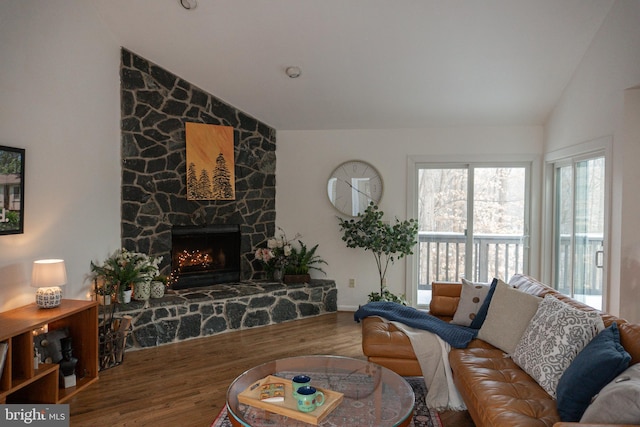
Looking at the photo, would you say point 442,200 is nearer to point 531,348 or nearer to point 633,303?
point 633,303

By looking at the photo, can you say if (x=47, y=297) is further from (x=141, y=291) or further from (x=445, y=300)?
(x=445, y=300)

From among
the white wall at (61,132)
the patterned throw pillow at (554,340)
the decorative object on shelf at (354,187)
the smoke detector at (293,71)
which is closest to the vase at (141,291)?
the white wall at (61,132)

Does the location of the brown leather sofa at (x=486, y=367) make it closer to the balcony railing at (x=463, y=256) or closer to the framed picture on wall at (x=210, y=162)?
the balcony railing at (x=463, y=256)

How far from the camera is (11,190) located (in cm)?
318

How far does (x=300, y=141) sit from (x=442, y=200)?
1.89m

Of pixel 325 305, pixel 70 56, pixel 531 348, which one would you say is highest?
pixel 70 56

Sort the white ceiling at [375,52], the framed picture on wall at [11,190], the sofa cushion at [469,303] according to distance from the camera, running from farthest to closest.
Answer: the white ceiling at [375,52] → the sofa cushion at [469,303] → the framed picture on wall at [11,190]

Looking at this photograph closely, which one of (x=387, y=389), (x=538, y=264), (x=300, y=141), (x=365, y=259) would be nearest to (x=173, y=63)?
(x=300, y=141)

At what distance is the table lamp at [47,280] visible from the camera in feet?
10.6

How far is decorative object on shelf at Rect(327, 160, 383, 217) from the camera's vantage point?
18.6 feet

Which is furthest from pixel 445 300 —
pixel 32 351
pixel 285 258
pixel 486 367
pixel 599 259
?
pixel 32 351

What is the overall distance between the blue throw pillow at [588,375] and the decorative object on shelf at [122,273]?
3.62m

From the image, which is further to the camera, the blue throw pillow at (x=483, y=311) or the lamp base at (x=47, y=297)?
the blue throw pillow at (x=483, y=311)

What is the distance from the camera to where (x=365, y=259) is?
569 cm
